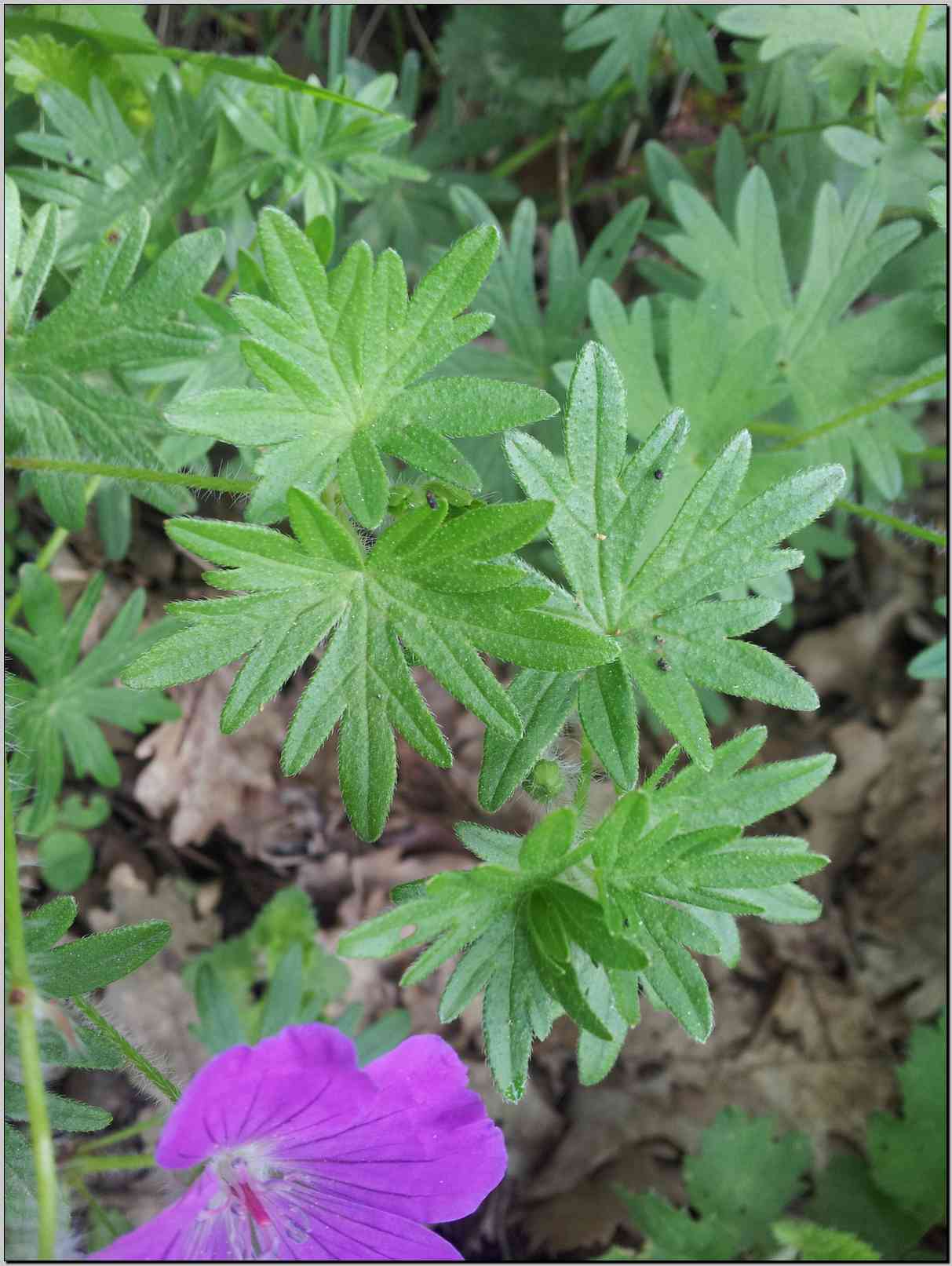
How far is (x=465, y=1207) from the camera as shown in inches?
47.3

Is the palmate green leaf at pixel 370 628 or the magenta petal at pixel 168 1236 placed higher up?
the palmate green leaf at pixel 370 628

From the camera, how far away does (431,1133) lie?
1.22 metres

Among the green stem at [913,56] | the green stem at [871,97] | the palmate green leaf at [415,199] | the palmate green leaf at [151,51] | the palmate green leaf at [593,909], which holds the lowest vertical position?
the palmate green leaf at [593,909]

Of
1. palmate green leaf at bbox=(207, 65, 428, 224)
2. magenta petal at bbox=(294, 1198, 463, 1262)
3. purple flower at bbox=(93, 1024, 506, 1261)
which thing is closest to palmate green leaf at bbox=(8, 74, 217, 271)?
palmate green leaf at bbox=(207, 65, 428, 224)

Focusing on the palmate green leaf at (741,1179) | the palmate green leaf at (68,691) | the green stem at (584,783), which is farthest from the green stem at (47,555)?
the palmate green leaf at (741,1179)

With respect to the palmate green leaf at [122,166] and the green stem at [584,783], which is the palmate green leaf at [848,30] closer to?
the palmate green leaf at [122,166]

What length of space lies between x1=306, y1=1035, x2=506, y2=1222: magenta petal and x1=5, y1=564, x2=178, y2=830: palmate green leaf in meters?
1.21

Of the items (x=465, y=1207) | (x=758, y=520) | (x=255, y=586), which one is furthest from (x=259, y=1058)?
(x=758, y=520)

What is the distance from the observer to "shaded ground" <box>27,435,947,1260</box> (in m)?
2.67

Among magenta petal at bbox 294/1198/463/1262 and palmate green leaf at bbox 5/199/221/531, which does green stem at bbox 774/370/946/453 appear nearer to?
palmate green leaf at bbox 5/199/221/531

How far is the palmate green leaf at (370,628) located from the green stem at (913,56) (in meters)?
1.56

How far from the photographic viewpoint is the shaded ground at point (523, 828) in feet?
8.75

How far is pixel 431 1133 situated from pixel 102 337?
3.97 feet

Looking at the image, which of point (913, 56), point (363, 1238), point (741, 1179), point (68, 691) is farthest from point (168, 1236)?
point (913, 56)
